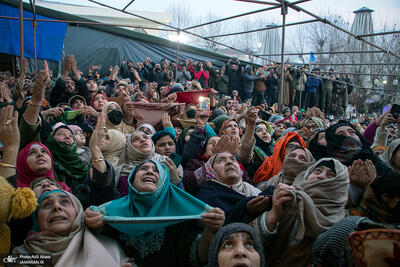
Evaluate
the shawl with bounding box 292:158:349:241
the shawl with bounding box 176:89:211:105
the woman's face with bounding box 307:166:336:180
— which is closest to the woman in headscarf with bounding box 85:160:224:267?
the shawl with bounding box 292:158:349:241

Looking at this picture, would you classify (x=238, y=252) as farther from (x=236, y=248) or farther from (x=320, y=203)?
(x=320, y=203)

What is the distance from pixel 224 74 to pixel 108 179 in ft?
27.5

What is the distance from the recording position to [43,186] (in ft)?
7.09

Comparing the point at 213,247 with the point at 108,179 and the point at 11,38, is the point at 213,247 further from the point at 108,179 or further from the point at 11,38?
the point at 11,38

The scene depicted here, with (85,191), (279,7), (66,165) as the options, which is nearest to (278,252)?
(85,191)

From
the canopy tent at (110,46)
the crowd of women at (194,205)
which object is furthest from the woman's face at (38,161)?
the canopy tent at (110,46)

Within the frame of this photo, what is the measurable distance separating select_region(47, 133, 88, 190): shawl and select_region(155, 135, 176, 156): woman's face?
0.74m

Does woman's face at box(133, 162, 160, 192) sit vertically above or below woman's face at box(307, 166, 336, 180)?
below

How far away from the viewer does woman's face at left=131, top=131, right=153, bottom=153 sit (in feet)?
9.75

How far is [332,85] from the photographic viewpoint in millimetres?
12219

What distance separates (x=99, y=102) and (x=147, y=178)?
2.69 meters

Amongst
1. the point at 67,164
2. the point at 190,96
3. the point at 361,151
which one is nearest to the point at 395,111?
the point at 361,151

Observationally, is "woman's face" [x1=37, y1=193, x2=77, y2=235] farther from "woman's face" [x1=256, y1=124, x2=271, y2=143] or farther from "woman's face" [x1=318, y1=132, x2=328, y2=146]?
"woman's face" [x1=256, y1=124, x2=271, y2=143]

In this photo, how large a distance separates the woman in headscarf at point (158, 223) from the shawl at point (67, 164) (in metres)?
0.99
